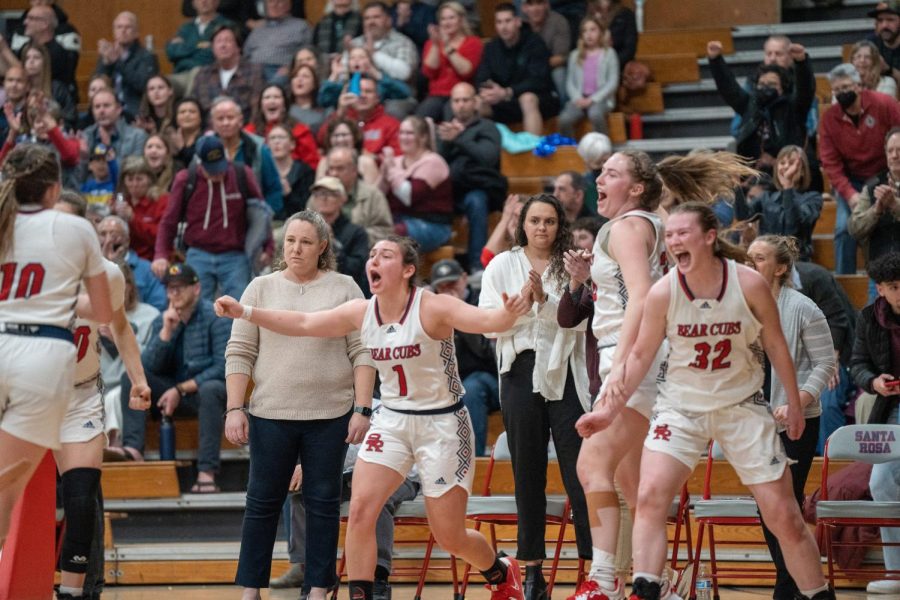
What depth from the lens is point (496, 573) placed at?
19.4 feet

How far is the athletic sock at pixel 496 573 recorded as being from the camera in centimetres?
590

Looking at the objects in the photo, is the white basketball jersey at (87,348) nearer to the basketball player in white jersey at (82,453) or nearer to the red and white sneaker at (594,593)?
the basketball player in white jersey at (82,453)

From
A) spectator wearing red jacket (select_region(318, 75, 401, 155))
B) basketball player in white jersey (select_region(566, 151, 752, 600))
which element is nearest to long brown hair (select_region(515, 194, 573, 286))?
basketball player in white jersey (select_region(566, 151, 752, 600))

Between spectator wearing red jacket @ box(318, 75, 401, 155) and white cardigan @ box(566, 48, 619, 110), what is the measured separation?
1.55m

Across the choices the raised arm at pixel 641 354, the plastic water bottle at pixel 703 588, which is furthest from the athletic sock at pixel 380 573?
the raised arm at pixel 641 354

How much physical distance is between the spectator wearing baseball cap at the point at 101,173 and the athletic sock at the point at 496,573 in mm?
5771

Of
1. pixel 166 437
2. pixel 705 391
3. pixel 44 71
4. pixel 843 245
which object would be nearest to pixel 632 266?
pixel 705 391

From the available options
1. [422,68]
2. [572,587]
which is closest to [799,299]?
[572,587]

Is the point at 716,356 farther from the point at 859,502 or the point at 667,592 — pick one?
the point at 859,502

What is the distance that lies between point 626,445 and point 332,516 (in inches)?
55.9

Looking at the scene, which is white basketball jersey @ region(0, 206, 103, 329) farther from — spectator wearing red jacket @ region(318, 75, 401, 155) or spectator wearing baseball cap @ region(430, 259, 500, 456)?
spectator wearing red jacket @ region(318, 75, 401, 155)

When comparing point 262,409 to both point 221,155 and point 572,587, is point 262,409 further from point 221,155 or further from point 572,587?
point 221,155

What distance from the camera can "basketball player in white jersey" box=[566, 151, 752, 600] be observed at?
17.9ft

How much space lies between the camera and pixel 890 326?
23.8 feet
